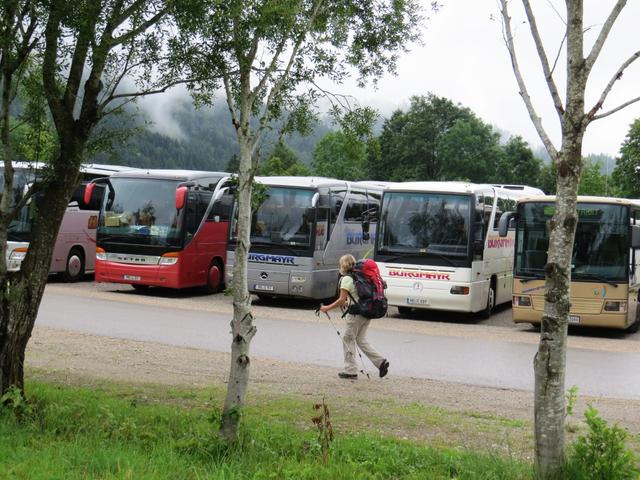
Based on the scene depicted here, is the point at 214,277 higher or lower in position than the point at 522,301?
lower

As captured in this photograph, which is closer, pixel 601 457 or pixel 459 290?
pixel 601 457

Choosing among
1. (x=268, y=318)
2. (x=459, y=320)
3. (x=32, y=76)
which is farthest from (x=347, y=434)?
(x=459, y=320)

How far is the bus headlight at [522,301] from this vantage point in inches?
755

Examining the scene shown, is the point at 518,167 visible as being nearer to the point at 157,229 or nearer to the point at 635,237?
the point at 157,229

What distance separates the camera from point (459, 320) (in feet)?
72.3

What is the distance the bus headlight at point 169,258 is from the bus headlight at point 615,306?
1061 cm

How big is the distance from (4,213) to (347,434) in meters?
3.87

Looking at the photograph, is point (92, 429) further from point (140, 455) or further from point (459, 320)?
point (459, 320)

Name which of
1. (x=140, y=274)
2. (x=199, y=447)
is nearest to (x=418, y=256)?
(x=140, y=274)

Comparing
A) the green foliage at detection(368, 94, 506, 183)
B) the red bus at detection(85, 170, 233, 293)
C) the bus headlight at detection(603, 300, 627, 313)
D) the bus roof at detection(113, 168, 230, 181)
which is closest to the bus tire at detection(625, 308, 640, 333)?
the bus headlight at detection(603, 300, 627, 313)

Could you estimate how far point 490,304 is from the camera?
22.4m

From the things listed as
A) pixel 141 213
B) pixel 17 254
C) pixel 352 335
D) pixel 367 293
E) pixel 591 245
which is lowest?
pixel 352 335

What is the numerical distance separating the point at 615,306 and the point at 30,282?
42.6ft

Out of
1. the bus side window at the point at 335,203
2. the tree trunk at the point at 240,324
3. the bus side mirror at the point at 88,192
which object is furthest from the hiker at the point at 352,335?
the bus side mirror at the point at 88,192
